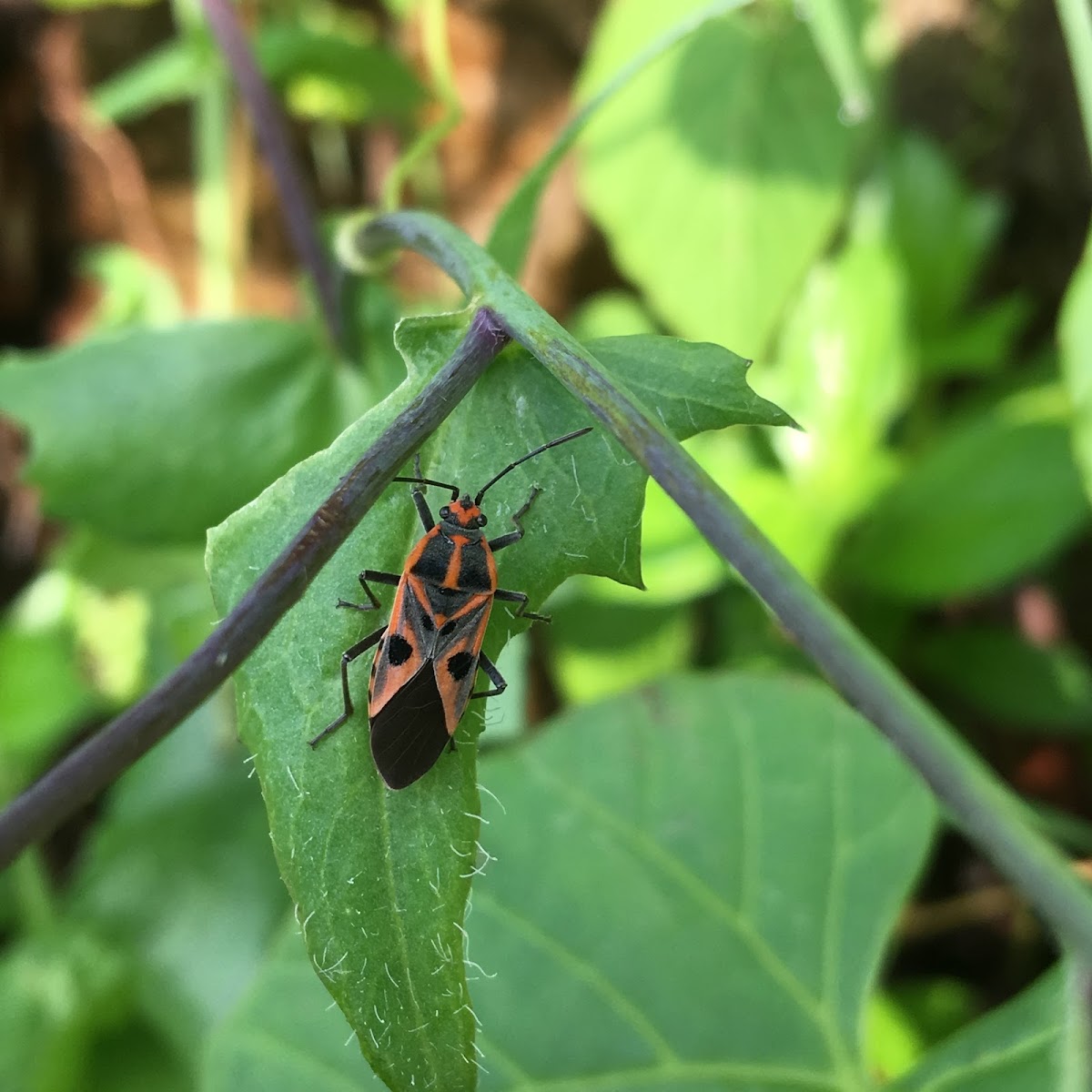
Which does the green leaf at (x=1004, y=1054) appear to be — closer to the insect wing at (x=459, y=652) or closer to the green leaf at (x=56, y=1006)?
the insect wing at (x=459, y=652)

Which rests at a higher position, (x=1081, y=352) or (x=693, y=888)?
(x=1081, y=352)

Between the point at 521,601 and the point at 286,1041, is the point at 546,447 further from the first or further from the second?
Result: the point at 286,1041

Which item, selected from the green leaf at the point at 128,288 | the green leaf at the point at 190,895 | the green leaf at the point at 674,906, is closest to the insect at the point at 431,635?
the green leaf at the point at 674,906

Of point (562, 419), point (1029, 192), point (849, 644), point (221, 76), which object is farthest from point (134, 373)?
point (1029, 192)

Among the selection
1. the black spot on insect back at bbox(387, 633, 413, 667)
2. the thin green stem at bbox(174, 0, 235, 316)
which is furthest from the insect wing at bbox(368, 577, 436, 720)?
the thin green stem at bbox(174, 0, 235, 316)

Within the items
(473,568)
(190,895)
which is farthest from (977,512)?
(190,895)

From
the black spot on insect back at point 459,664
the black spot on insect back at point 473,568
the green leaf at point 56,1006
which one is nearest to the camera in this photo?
the black spot on insect back at point 459,664

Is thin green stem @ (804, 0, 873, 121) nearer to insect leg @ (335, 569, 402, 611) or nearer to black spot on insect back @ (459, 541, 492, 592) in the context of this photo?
black spot on insect back @ (459, 541, 492, 592)
